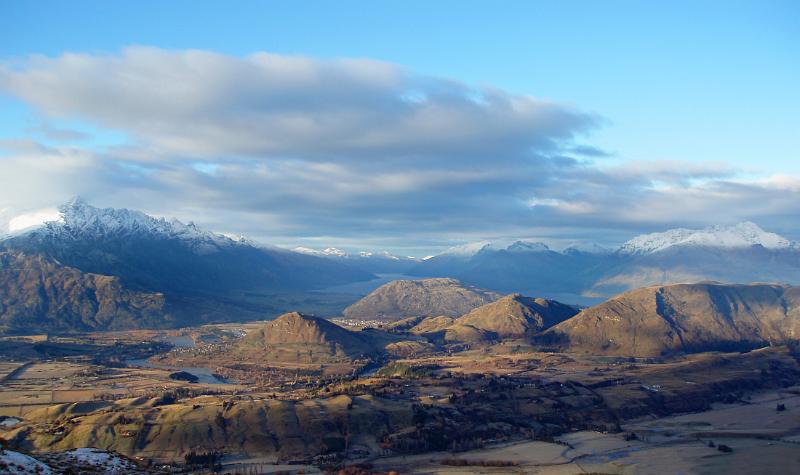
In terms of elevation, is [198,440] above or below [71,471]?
below

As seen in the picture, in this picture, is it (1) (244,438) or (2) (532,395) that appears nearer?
(1) (244,438)

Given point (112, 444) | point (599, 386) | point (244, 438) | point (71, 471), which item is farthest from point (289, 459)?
point (599, 386)

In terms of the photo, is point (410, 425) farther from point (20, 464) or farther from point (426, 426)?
point (20, 464)

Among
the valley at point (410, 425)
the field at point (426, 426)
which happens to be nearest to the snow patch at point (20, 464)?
the valley at point (410, 425)

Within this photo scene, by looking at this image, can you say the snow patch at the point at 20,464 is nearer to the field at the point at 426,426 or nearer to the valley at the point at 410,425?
the valley at the point at 410,425

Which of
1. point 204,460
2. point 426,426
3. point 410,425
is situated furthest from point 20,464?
point 426,426

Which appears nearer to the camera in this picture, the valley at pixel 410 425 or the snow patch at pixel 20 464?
the snow patch at pixel 20 464

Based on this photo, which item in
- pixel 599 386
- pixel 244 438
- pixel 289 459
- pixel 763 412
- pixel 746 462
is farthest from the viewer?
pixel 599 386

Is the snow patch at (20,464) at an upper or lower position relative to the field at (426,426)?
upper

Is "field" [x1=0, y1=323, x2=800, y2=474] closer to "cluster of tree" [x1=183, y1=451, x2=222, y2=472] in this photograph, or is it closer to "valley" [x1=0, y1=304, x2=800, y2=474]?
"valley" [x1=0, y1=304, x2=800, y2=474]

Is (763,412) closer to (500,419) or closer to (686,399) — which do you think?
(686,399)

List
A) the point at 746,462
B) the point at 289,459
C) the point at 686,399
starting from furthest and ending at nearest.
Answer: the point at 686,399
the point at 289,459
the point at 746,462
